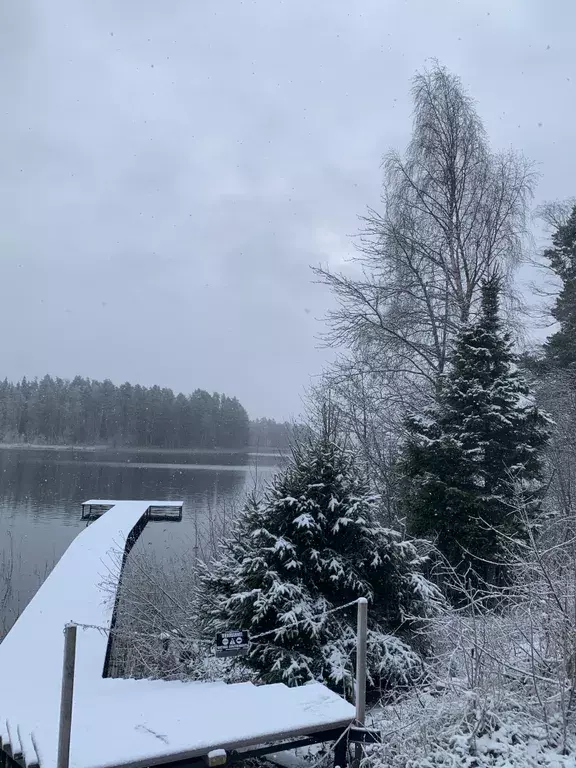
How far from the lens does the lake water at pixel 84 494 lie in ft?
51.2

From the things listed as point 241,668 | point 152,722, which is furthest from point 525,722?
point 241,668

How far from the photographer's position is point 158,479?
39625 millimetres

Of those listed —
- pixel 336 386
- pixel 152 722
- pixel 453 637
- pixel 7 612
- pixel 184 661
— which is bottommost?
pixel 7 612

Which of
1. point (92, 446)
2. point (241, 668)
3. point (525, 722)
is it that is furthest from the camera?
point (92, 446)

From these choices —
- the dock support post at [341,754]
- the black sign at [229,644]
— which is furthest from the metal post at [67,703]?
the dock support post at [341,754]

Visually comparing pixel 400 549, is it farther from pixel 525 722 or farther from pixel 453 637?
pixel 525 722

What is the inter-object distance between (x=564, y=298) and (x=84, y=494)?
23946 millimetres

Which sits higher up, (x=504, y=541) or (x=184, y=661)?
(x=504, y=541)

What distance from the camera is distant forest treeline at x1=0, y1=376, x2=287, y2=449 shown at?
61625 mm

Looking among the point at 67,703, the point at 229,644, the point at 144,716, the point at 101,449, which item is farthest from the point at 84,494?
the point at 101,449

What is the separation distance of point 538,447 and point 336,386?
183 inches

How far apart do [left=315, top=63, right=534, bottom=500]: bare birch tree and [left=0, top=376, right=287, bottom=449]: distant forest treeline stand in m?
46.5

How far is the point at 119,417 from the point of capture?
66.9 metres

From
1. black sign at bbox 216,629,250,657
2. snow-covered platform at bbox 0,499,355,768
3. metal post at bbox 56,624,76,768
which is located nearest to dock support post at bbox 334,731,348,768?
snow-covered platform at bbox 0,499,355,768
